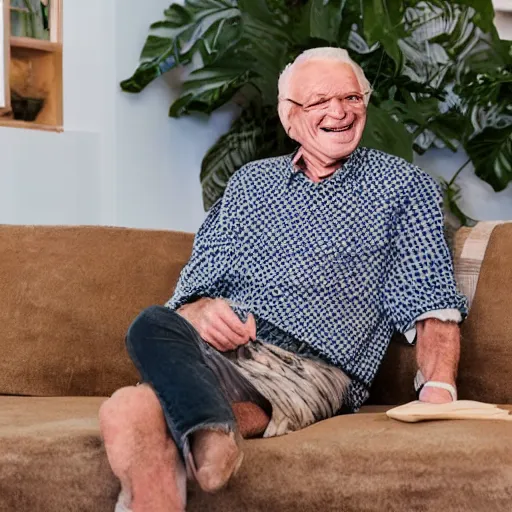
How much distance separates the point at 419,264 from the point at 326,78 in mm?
431

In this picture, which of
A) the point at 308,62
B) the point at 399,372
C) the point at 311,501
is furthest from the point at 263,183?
the point at 311,501

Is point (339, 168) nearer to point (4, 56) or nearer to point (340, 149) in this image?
point (340, 149)

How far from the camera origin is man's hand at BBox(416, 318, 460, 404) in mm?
1806

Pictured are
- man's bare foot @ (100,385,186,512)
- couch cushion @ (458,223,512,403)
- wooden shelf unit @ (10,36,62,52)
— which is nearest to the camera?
man's bare foot @ (100,385,186,512)

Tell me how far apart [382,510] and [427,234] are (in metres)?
0.63

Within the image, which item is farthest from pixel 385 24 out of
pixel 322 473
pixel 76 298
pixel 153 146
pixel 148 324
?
pixel 322 473

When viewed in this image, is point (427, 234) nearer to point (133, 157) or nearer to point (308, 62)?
point (308, 62)

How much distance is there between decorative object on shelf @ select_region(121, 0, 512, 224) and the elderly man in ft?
4.04

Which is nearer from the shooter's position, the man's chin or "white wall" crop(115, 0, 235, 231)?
the man's chin

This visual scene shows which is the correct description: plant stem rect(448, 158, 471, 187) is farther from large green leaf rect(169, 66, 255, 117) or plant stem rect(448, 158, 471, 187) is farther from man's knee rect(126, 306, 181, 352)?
man's knee rect(126, 306, 181, 352)

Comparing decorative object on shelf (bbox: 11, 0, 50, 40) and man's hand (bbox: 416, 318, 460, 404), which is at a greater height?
decorative object on shelf (bbox: 11, 0, 50, 40)

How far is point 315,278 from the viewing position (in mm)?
1900

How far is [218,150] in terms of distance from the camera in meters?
3.69

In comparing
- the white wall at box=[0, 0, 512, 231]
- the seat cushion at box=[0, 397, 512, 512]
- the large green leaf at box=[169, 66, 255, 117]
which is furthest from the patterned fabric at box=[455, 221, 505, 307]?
the large green leaf at box=[169, 66, 255, 117]
